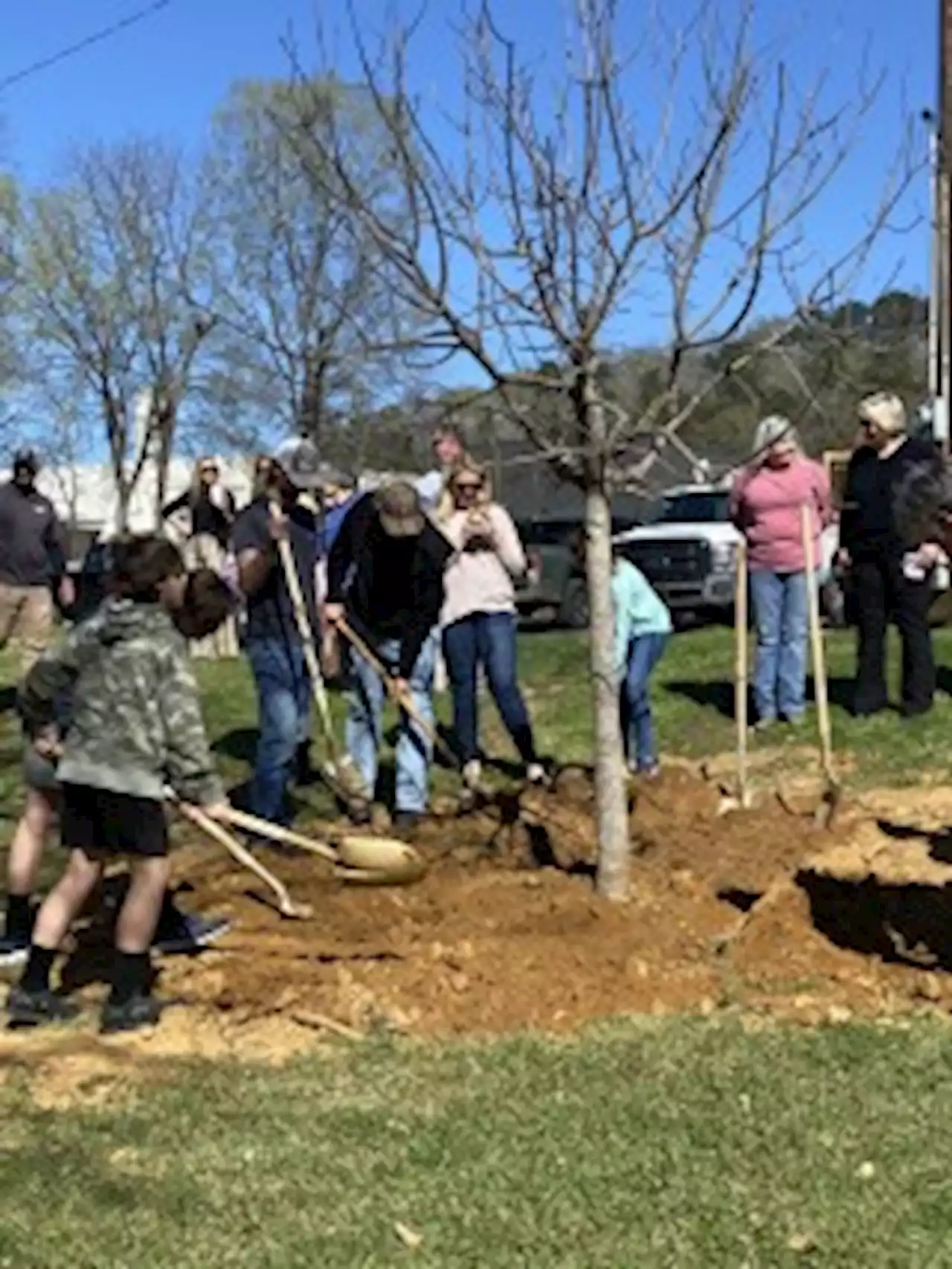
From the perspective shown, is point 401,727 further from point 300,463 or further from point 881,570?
point 881,570

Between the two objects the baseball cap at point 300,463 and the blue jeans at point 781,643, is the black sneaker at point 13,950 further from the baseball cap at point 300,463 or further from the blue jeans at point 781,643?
the blue jeans at point 781,643

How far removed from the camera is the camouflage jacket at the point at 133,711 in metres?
6.18

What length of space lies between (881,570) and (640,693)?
1698 mm

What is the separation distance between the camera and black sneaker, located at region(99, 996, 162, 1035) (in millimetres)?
6152

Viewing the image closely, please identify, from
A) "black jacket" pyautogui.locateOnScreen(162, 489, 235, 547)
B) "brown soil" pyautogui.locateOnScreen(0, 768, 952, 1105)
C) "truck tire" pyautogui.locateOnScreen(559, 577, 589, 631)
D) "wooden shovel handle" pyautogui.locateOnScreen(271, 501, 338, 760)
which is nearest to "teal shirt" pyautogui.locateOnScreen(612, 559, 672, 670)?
"wooden shovel handle" pyautogui.locateOnScreen(271, 501, 338, 760)

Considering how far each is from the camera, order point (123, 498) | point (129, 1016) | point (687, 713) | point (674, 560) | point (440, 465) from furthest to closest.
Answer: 1. point (123, 498)
2. point (674, 560)
3. point (687, 713)
4. point (440, 465)
5. point (129, 1016)

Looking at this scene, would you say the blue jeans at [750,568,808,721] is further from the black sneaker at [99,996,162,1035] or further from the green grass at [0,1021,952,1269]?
the black sneaker at [99,996,162,1035]

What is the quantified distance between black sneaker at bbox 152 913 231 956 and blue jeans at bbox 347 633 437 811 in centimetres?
241

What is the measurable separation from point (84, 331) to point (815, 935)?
4336cm

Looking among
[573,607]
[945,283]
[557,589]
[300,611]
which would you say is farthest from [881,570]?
[557,589]

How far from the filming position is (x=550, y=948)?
659cm

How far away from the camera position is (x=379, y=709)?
33.0ft

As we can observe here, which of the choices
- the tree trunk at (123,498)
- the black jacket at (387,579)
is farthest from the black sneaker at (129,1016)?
the tree trunk at (123,498)

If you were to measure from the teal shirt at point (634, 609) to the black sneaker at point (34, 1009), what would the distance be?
4.86 metres
